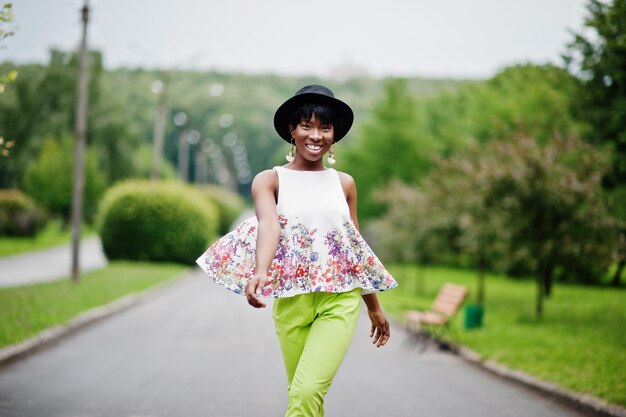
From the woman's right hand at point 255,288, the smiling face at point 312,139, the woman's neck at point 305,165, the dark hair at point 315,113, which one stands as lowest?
the woman's right hand at point 255,288

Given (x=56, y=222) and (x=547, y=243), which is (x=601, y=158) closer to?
(x=547, y=243)

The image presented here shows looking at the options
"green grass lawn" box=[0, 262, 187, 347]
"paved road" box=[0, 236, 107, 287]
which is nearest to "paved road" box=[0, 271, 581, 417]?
"green grass lawn" box=[0, 262, 187, 347]

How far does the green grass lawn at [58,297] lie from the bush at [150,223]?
464 centimetres

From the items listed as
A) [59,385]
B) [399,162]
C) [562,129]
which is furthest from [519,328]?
[399,162]

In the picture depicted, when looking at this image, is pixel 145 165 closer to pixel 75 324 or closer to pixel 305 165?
pixel 75 324

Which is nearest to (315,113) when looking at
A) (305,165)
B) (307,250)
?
(305,165)

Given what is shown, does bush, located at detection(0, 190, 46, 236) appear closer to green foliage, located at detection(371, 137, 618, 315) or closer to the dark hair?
green foliage, located at detection(371, 137, 618, 315)

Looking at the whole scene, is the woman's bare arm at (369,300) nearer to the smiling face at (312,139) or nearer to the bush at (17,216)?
the smiling face at (312,139)

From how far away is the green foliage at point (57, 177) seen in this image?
52.2 m

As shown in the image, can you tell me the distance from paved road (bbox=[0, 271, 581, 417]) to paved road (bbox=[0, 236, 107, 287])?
955 centimetres

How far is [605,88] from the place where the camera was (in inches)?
579

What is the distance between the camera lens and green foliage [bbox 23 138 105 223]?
5222 centimetres

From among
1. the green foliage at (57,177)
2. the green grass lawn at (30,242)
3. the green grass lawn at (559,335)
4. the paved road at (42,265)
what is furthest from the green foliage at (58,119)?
the green grass lawn at (559,335)

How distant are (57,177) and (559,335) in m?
44.8
